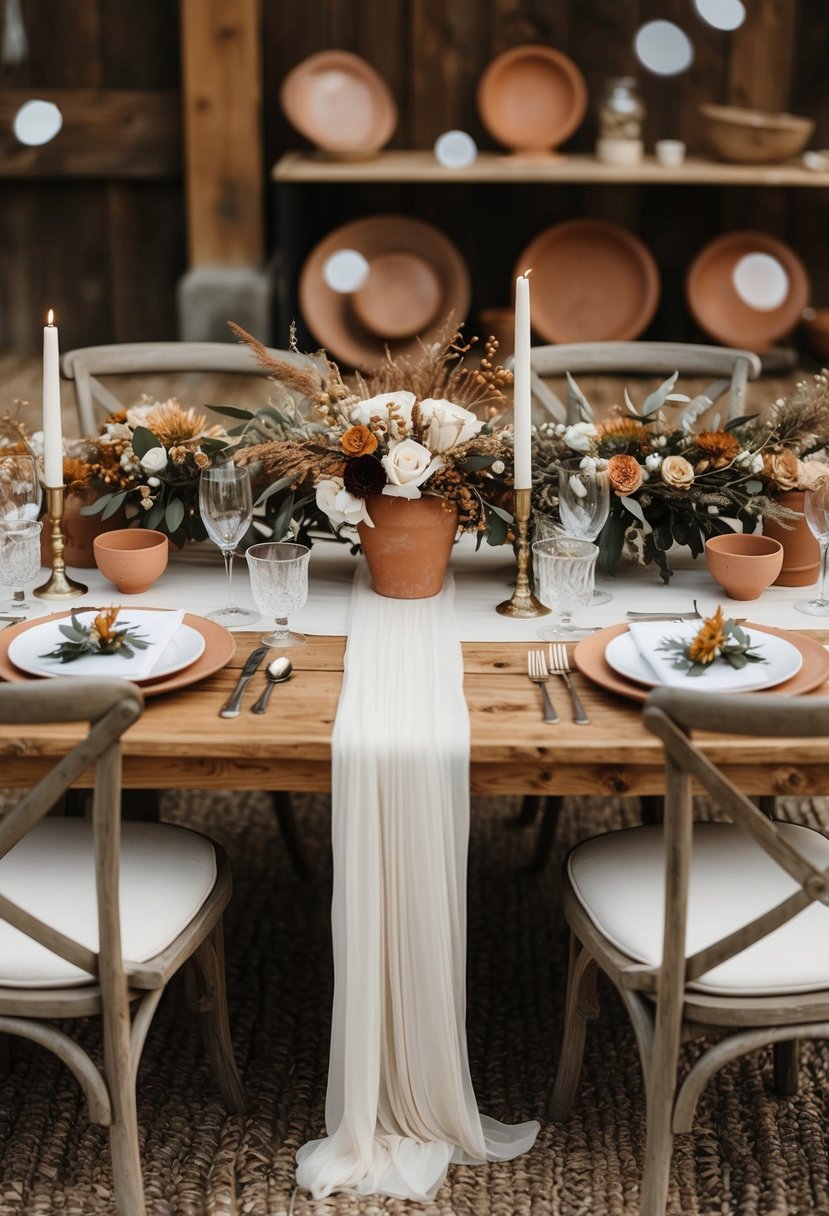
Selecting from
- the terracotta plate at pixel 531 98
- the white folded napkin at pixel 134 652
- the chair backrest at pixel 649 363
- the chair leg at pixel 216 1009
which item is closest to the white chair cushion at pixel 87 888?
the chair leg at pixel 216 1009

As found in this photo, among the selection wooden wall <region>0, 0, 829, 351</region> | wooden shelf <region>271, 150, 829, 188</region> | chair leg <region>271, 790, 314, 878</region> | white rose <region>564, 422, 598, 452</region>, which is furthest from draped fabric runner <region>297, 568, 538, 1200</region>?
wooden wall <region>0, 0, 829, 351</region>

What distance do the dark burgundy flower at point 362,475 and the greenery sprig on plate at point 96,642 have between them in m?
0.33

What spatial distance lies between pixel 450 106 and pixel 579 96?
17.1 inches

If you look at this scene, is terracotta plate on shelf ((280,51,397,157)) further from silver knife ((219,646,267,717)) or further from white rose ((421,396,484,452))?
Answer: silver knife ((219,646,267,717))

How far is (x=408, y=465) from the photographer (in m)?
1.72

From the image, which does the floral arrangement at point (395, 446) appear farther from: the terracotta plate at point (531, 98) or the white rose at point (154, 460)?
the terracotta plate at point (531, 98)

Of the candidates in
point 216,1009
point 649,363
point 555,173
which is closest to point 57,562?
point 216,1009

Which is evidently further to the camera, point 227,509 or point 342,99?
point 342,99

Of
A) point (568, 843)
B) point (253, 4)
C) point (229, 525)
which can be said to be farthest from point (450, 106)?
point (229, 525)

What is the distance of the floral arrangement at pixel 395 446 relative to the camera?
5.66ft

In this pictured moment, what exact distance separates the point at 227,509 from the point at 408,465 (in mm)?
241

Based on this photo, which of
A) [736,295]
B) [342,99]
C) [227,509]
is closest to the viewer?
[227,509]

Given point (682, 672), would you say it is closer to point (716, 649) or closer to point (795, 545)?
point (716, 649)

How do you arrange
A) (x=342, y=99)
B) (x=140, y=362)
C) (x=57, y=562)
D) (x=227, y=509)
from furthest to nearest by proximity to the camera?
(x=342, y=99) → (x=140, y=362) → (x=57, y=562) → (x=227, y=509)
